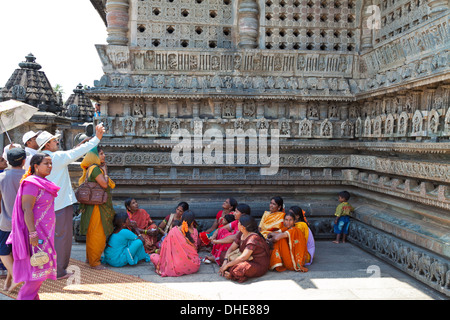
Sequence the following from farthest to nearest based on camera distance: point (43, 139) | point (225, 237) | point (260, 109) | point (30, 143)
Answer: point (260, 109)
point (225, 237)
point (30, 143)
point (43, 139)

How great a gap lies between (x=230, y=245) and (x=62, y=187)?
111 inches

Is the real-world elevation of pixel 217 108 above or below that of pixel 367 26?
below

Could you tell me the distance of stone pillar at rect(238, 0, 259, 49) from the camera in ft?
26.9

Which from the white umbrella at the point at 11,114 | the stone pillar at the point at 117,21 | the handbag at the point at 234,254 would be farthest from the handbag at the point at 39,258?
the stone pillar at the point at 117,21

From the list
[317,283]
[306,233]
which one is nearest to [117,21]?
[306,233]

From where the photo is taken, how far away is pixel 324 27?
8.48 metres

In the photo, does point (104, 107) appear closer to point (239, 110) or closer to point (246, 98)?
point (239, 110)

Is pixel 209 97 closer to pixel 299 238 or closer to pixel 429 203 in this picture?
pixel 299 238

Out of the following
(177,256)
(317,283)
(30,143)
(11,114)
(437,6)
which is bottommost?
(317,283)

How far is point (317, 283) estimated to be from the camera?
18.4 feet

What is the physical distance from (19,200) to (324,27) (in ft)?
23.4

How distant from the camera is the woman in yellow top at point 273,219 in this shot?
6715 millimetres

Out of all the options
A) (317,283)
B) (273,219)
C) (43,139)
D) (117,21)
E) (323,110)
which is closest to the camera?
(43,139)
